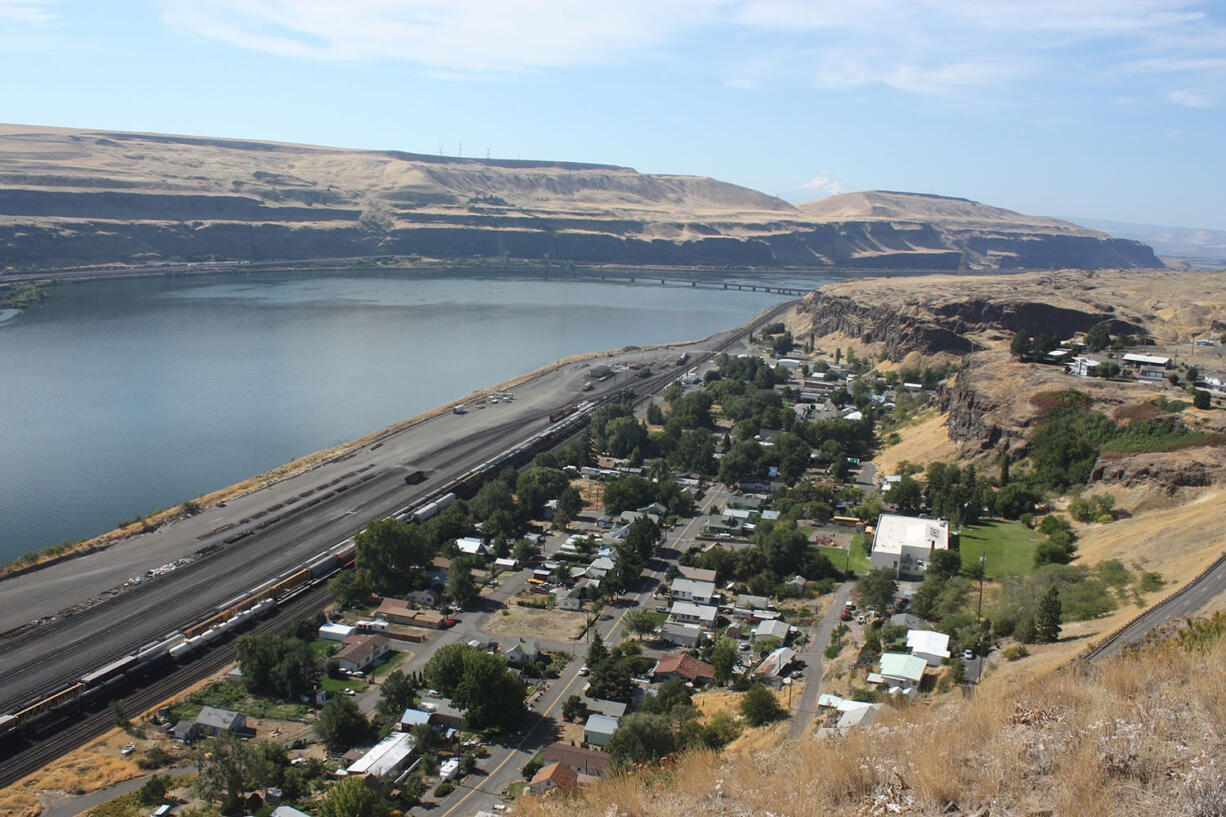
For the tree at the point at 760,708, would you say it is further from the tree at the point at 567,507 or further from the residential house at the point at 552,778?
the tree at the point at 567,507

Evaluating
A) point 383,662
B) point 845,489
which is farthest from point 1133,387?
point 383,662

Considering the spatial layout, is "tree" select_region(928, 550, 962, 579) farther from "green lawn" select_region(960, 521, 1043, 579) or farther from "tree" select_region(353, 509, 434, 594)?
"tree" select_region(353, 509, 434, 594)

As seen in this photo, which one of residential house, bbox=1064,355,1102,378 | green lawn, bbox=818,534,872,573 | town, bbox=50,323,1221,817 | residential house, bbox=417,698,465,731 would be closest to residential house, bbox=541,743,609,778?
town, bbox=50,323,1221,817

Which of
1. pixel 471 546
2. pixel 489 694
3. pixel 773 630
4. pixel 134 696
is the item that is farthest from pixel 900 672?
pixel 134 696

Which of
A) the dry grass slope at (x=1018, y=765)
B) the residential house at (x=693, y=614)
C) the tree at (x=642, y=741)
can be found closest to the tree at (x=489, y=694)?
the tree at (x=642, y=741)

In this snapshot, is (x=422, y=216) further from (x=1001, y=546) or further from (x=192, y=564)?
(x=1001, y=546)

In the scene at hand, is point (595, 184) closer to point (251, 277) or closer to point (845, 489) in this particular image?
point (251, 277)
